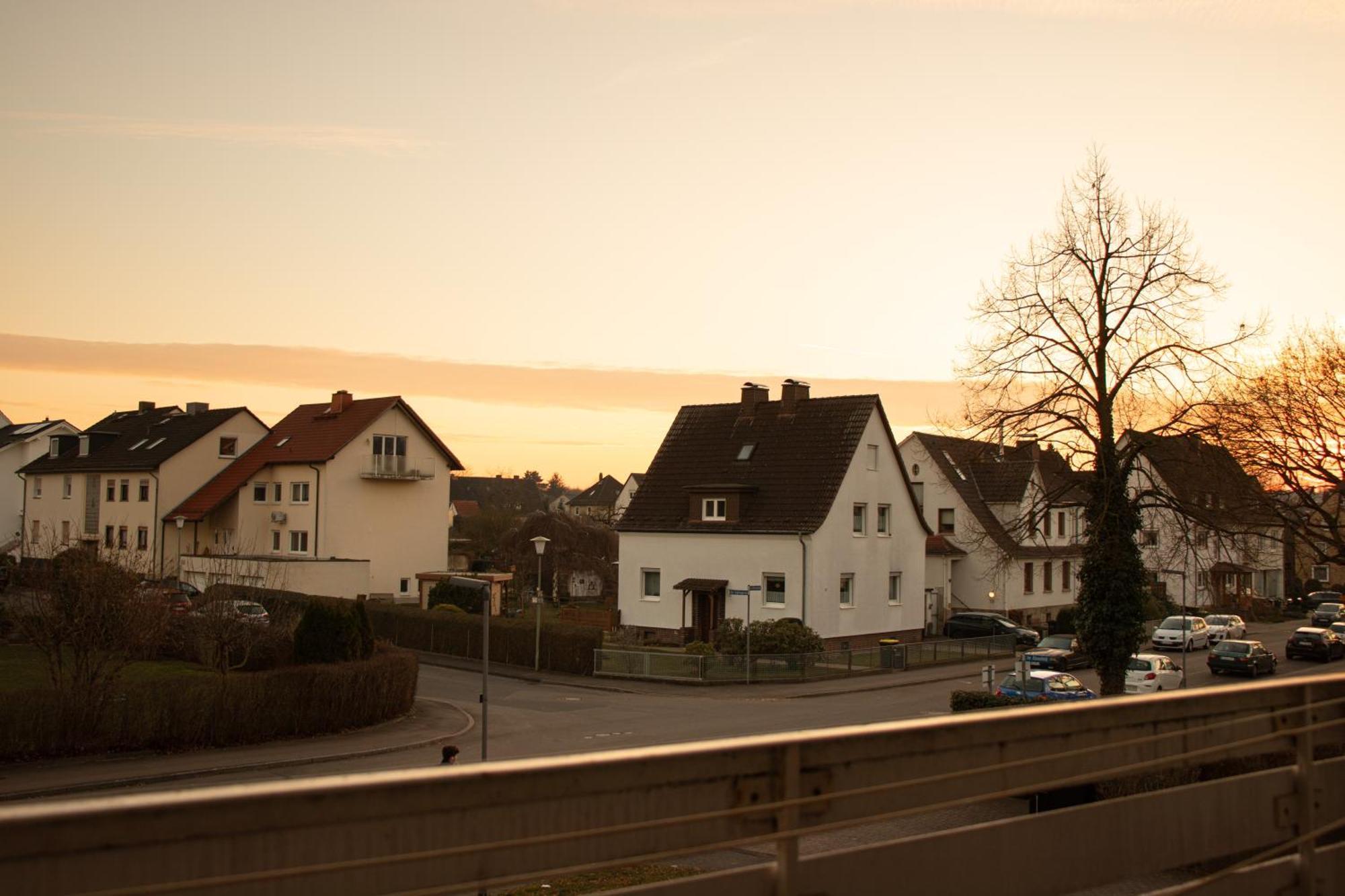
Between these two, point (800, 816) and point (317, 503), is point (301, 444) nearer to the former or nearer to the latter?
point (317, 503)

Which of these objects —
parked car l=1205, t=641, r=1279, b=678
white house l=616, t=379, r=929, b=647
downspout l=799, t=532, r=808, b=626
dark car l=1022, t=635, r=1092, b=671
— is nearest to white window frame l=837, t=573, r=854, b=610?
white house l=616, t=379, r=929, b=647

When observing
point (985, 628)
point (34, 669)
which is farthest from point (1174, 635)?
point (34, 669)

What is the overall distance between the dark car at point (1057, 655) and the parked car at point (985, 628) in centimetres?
547

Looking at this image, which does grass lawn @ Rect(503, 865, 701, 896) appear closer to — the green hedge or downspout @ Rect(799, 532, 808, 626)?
the green hedge

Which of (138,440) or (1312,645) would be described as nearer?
(1312,645)

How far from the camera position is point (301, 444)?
56.2 metres

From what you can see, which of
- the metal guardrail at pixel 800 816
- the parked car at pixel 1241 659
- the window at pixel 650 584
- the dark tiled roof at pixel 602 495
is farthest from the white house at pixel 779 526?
the dark tiled roof at pixel 602 495

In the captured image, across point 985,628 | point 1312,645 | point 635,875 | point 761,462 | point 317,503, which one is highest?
point 761,462

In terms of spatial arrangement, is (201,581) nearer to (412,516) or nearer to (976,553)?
(412,516)

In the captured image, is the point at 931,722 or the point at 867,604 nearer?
the point at 931,722

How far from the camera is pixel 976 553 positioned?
5634 centimetres

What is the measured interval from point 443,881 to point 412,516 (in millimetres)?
55766

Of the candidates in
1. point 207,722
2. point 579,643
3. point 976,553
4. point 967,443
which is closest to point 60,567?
point 207,722

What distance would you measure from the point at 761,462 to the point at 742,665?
1129 cm
